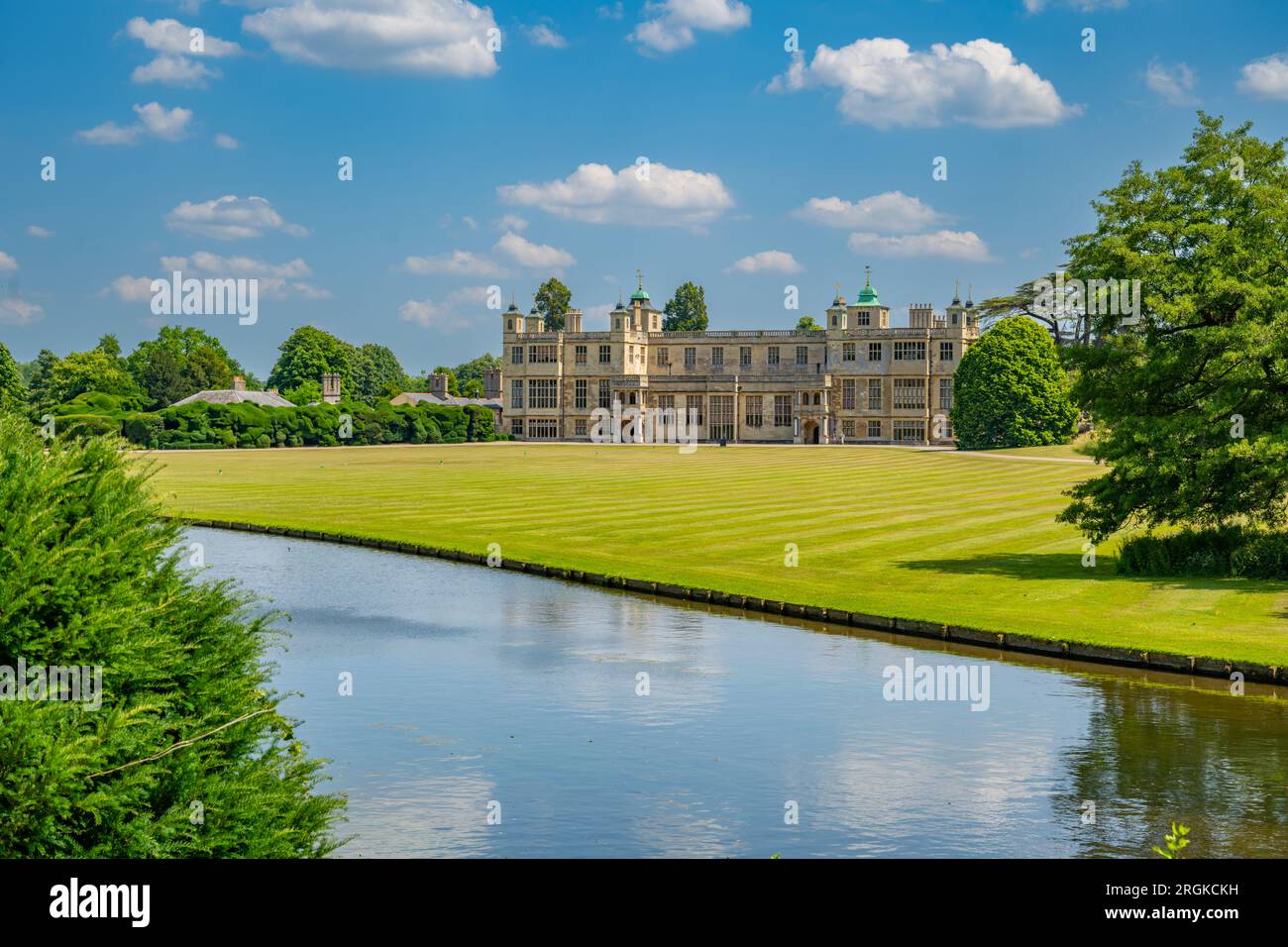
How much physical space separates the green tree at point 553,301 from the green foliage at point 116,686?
508 feet

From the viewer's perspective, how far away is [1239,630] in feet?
74.4

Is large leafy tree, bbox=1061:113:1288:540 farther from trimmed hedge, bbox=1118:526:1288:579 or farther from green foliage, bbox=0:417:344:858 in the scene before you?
green foliage, bbox=0:417:344:858

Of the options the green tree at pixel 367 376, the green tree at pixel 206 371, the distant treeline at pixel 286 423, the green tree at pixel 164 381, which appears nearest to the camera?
the distant treeline at pixel 286 423

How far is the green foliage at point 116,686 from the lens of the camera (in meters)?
7.14

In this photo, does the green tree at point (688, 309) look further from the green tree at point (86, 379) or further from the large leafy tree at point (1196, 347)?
the large leafy tree at point (1196, 347)

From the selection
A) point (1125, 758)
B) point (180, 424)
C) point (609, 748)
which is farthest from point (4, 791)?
point (180, 424)

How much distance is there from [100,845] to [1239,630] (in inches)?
789

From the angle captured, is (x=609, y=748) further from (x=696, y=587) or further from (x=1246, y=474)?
(x=1246, y=474)

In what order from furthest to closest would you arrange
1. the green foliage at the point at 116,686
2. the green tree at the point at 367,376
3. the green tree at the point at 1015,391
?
1. the green tree at the point at 367,376
2. the green tree at the point at 1015,391
3. the green foliage at the point at 116,686

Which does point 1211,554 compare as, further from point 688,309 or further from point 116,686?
point 688,309

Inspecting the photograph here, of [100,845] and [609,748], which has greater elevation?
[100,845]

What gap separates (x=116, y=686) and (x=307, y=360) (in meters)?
157

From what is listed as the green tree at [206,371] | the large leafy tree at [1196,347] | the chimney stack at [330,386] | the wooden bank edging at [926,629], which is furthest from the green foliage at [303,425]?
the large leafy tree at [1196,347]

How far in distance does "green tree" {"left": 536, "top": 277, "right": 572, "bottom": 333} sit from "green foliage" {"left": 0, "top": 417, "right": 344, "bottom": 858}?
15476cm
